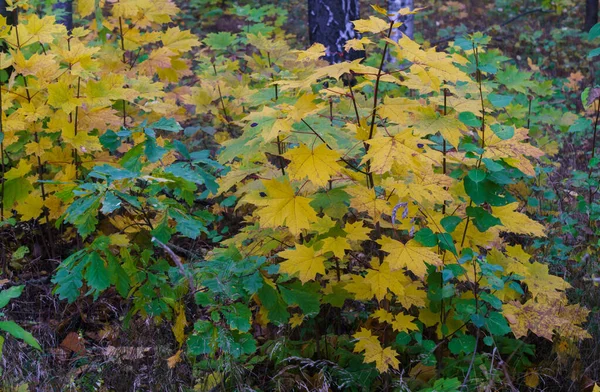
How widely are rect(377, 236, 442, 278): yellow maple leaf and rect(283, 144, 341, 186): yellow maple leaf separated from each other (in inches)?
13.8

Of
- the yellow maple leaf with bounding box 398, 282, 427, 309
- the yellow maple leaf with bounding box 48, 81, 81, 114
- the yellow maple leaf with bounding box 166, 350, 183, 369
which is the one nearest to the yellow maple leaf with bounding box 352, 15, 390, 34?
the yellow maple leaf with bounding box 398, 282, 427, 309

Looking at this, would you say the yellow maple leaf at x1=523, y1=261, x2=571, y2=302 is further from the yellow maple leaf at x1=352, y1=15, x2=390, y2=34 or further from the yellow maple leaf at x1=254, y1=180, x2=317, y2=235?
the yellow maple leaf at x1=352, y1=15, x2=390, y2=34

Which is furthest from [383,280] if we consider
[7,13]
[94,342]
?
[7,13]

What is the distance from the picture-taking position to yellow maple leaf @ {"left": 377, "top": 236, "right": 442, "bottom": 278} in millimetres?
2184

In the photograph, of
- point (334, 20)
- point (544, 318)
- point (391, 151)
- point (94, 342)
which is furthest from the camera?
point (334, 20)

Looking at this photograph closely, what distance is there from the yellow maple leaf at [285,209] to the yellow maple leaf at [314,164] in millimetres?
114

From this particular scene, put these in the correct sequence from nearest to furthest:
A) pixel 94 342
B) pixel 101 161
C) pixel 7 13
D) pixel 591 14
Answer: pixel 94 342, pixel 101 161, pixel 7 13, pixel 591 14

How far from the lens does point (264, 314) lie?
262 cm

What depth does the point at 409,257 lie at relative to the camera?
222cm

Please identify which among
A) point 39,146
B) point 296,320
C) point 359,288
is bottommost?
point 296,320

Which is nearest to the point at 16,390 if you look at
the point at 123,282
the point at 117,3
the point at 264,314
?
the point at 123,282

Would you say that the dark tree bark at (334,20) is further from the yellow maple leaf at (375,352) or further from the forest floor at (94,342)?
the yellow maple leaf at (375,352)

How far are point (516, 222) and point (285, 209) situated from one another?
105 centimetres

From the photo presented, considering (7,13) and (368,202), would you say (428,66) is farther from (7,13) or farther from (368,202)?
(7,13)
